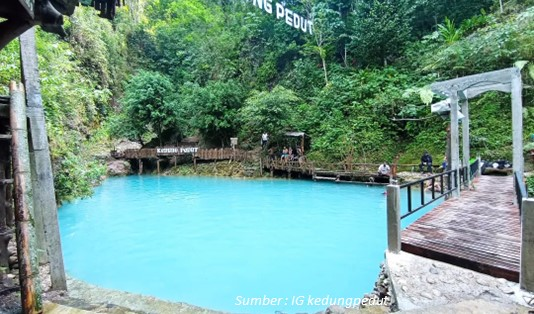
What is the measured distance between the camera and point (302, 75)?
2098 centimetres

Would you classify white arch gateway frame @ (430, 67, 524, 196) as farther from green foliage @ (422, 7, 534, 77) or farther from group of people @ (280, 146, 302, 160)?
group of people @ (280, 146, 302, 160)

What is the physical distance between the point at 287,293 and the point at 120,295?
260 centimetres

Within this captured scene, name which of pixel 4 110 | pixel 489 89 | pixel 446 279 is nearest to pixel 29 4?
pixel 4 110

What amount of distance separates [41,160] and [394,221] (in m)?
4.30

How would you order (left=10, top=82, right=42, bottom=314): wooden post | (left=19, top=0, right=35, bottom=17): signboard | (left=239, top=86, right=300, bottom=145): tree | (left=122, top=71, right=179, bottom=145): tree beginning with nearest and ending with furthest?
(left=19, top=0, right=35, bottom=17): signboard < (left=10, top=82, right=42, bottom=314): wooden post < (left=239, top=86, right=300, bottom=145): tree < (left=122, top=71, right=179, bottom=145): tree

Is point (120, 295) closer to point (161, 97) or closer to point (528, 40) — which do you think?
point (528, 40)

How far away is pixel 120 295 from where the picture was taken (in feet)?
14.4

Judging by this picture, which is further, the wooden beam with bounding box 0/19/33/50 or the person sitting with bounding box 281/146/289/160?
the person sitting with bounding box 281/146/289/160

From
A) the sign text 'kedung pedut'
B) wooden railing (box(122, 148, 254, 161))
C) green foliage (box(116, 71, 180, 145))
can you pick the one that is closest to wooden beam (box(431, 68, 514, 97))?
the sign text 'kedung pedut'

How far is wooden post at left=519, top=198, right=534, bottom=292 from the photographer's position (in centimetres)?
248

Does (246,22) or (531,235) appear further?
(246,22)

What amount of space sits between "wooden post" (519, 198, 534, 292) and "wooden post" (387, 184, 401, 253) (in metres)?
1.15

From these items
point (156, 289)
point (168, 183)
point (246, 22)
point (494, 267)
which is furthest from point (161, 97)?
point (494, 267)

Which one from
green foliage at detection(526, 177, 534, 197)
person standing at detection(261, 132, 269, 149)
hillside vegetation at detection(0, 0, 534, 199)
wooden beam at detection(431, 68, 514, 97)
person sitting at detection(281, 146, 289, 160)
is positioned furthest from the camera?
person standing at detection(261, 132, 269, 149)
